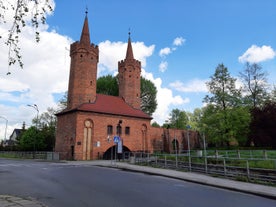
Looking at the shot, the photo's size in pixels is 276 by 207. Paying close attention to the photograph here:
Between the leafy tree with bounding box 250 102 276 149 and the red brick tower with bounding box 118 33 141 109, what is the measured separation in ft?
62.7

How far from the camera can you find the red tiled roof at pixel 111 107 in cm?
3613

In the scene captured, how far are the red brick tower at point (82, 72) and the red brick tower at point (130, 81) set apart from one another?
7.31 m

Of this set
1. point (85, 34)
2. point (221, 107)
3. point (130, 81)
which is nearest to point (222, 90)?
point (221, 107)

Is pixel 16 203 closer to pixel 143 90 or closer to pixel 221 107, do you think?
pixel 221 107

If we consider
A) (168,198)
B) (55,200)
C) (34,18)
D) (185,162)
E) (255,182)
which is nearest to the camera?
(34,18)

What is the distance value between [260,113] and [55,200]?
35.3 m

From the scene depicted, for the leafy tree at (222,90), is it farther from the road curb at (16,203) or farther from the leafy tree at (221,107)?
the road curb at (16,203)

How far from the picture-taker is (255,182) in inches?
497

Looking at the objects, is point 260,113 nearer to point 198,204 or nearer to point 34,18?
point 198,204

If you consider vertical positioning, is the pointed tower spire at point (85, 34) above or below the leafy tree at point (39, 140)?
above

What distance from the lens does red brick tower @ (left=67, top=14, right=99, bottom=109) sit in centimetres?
3722

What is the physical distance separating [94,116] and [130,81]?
1244 cm

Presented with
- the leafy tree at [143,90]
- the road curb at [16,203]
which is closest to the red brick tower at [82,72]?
the leafy tree at [143,90]

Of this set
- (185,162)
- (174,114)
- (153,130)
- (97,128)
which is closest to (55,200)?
(185,162)
